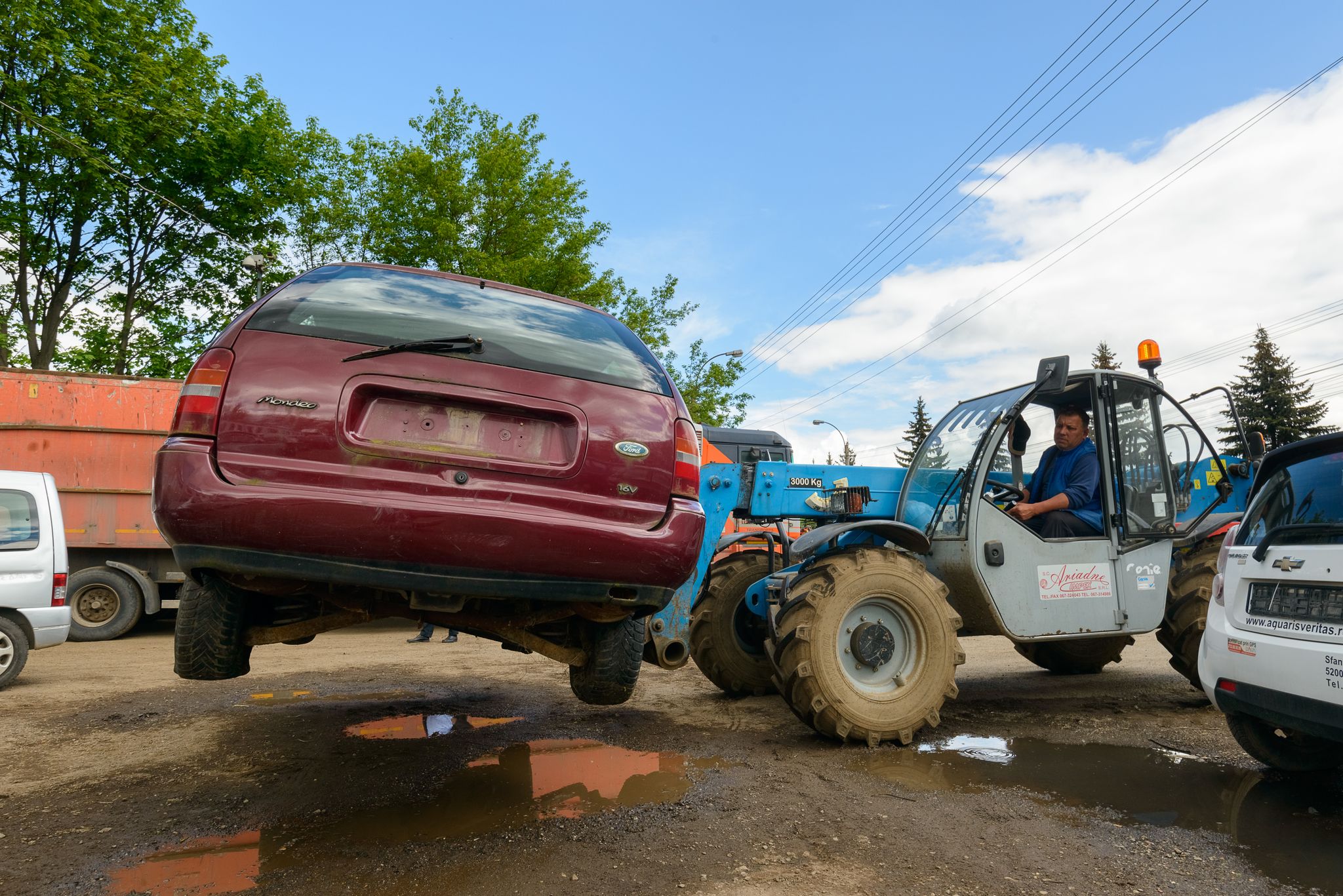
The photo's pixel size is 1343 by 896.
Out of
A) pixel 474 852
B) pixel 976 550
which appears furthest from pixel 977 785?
pixel 474 852

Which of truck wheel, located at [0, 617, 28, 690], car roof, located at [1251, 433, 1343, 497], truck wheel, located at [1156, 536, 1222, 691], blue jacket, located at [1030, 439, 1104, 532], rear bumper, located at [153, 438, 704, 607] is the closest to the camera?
rear bumper, located at [153, 438, 704, 607]

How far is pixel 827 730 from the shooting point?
4.67m

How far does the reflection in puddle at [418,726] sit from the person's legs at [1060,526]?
3616 mm

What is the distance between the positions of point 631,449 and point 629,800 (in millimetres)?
1697

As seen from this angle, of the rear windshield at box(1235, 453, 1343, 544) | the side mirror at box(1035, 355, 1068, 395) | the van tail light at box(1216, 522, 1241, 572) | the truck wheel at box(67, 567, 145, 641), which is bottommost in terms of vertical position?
the truck wheel at box(67, 567, 145, 641)

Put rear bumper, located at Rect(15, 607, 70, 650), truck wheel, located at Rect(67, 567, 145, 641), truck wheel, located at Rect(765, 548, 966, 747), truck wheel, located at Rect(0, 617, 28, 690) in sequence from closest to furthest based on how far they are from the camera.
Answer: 1. truck wheel, located at Rect(765, 548, 966, 747)
2. truck wheel, located at Rect(0, 617, 28, 690)
3. rear bumper, located at Rect(15, 607, 70, 650)
4. truck wheel, located at Rect(67, 567, 145, 641)

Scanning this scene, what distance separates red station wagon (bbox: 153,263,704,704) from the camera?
2695 mm

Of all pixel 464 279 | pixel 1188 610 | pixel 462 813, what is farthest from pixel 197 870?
pixel 1188 610

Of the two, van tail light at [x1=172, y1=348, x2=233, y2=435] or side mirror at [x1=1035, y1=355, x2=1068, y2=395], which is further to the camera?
side mirror at [x1=1035, y1=355, x2=1068, y2=395]

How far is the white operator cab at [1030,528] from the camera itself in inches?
207

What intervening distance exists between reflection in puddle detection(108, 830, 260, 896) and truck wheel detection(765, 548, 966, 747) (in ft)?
9.12

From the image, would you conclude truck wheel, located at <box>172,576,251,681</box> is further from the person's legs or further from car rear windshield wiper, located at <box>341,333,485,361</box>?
the person's legs

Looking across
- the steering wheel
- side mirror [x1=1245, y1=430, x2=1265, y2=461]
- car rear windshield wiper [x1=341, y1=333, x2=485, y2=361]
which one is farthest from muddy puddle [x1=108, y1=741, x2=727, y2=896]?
side mirror [x1=1245, y1=430, x2=1265, y2=461]

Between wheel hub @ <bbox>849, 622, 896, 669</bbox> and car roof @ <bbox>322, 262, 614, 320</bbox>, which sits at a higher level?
car roof @ <bbox>322, 262, 614, 320</bbox>
